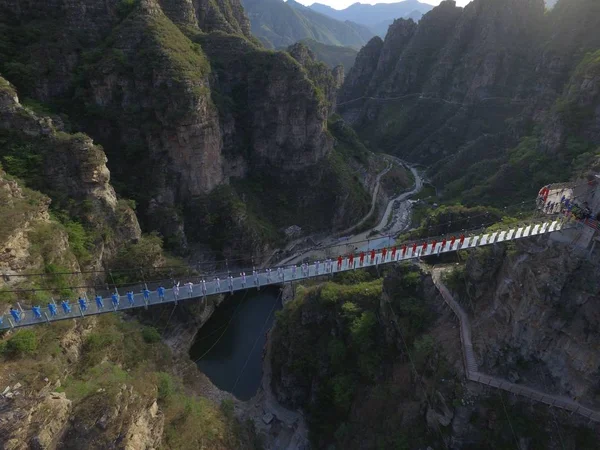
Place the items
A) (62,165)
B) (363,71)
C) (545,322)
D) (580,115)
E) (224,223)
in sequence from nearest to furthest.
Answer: (545,322)
(62,165)
(224,223)
(580,115)
(363,71)

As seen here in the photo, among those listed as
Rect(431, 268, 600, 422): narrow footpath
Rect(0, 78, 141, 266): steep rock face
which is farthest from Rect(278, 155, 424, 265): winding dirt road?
Rect(0, 78, 141, 266): steep rock face

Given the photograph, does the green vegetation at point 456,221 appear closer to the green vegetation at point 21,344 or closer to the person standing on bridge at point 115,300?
the person standing on bridge at point 115,300

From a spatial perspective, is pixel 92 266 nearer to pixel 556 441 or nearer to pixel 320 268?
pixel 320 268

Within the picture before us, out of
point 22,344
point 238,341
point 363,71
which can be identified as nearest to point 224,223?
point 238,341

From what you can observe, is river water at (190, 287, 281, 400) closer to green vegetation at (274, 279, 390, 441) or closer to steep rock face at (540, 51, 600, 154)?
green vegetation at (274, 279, 390, 441)

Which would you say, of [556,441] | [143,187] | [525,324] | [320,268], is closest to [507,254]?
[525,324]

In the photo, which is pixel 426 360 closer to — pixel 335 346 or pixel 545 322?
pixel 545 322
